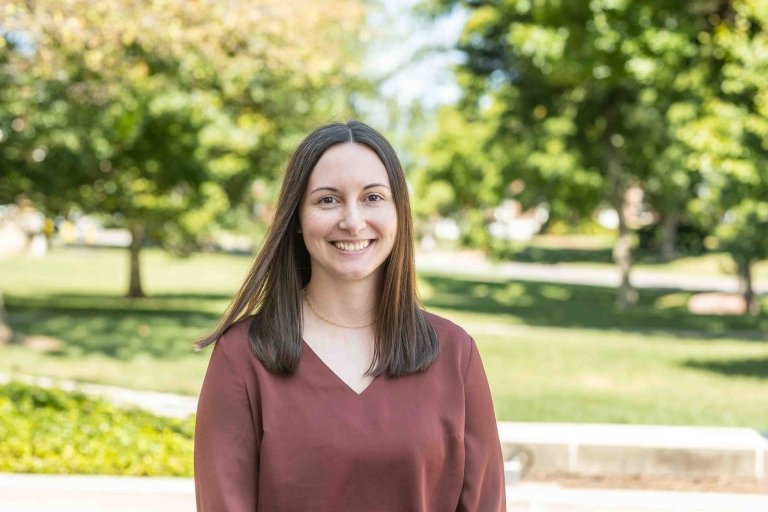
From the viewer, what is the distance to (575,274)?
48.8 m

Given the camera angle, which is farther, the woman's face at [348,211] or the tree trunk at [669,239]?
the tree trunk at [669,239]

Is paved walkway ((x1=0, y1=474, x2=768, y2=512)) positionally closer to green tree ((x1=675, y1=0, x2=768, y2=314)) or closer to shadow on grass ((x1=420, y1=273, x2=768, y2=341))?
green tree ((x1=675, y1=0, x2=768, y2=314))

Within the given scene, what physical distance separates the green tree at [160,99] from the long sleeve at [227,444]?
7.61 meters

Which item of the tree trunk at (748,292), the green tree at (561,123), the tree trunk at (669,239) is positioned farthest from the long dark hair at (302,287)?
the tree trunk at (669,239)

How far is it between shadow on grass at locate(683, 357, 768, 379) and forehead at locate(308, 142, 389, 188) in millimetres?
14076

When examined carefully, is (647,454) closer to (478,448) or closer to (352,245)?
(478,448)

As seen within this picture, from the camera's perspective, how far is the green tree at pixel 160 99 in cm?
1012

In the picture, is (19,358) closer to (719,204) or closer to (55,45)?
(55,45)

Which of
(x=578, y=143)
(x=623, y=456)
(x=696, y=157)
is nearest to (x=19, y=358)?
(x=696, y=157)

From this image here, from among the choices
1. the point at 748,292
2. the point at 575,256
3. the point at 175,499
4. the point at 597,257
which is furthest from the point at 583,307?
the point at 575,256

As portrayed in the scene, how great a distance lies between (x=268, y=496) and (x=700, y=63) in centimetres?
1438

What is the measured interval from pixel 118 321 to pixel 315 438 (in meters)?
21.2

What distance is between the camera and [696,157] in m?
13.8

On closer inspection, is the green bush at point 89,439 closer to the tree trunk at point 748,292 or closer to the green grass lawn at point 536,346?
the green grass lawn at point 536,346
